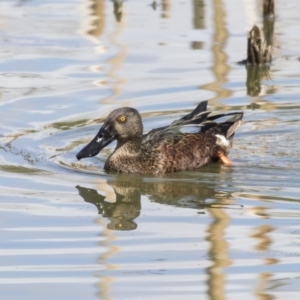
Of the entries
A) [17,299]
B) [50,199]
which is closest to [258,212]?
[50,199]

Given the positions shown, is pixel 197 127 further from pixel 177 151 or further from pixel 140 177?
pixel 140 177

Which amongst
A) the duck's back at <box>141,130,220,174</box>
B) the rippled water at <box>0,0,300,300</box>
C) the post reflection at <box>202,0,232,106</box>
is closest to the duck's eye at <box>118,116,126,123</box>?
the duck's back at <box>141,130,220,174</box>

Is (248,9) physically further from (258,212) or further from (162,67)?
(258,212)

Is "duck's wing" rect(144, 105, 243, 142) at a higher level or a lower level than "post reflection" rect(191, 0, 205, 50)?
lower

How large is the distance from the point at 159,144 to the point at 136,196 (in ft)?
3.98

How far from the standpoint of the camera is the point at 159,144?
35.9 feet

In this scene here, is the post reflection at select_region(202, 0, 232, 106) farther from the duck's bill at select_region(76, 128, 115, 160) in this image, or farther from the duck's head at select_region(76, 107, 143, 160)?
the duck's bill at select_region(76, 128, 115, 160)

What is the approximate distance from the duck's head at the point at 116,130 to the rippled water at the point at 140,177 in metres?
0.24

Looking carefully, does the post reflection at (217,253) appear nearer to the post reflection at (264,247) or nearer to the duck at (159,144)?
the post reflection at (264,247)

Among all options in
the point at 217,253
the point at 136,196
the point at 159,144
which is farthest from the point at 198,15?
the point at 217,253

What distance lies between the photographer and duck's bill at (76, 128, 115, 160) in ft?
34.9

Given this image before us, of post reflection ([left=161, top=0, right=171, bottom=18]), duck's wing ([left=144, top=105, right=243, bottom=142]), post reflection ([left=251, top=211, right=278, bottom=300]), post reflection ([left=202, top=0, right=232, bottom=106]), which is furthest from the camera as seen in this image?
post reflection ([left=161, top=0, right=171, bottom=18])

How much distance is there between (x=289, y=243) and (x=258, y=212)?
0.97 metres

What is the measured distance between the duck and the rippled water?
166 millimetres
